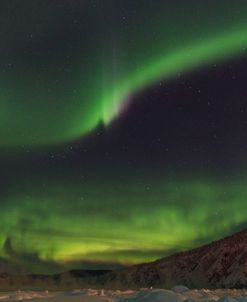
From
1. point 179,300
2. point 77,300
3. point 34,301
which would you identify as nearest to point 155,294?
point 179,300

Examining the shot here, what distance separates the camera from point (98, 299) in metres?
102

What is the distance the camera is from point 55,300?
4050 inches

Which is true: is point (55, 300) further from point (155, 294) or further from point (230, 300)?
point (230, 300)

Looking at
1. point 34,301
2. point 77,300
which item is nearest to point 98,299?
point 77,300

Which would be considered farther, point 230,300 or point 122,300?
point 122,300

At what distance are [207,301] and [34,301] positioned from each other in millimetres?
27040

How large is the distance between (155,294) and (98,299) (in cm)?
888

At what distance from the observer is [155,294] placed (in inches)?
4087

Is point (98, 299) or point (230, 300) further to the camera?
point (98, 299)

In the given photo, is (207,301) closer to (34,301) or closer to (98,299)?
(98,299)

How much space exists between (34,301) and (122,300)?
13333mm

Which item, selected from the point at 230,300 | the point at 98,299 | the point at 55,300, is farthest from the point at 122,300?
the point at 230,300

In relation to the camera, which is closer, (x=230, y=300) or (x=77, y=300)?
(x=230, y=300)

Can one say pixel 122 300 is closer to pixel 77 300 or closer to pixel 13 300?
pixel 77 300
